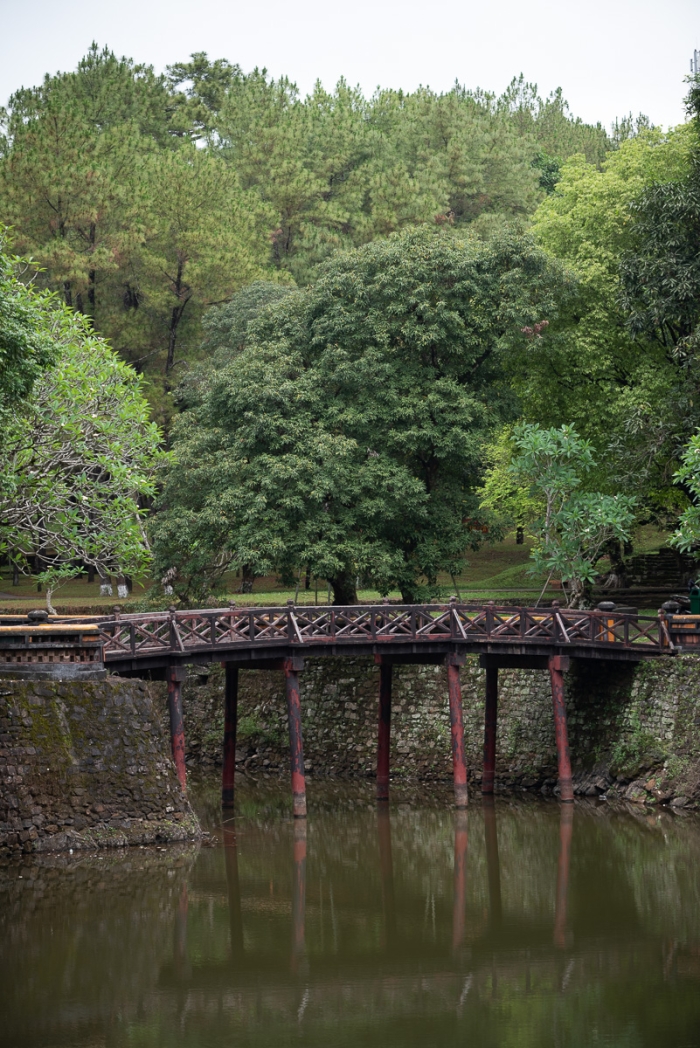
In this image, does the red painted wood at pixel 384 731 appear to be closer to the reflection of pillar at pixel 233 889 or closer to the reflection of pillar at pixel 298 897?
the reflection of pillar at pixel 298 897

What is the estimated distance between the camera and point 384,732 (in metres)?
33.2

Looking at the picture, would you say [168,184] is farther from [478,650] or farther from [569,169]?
[478,650]

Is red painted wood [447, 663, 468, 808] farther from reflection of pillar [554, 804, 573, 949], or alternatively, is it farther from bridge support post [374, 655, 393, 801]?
reflection of pillar [554, 804, 573, 949]

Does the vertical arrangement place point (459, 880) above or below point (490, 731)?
below

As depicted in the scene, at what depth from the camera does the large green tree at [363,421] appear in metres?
36.2

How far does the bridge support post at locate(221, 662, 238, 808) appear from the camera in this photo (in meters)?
32.4

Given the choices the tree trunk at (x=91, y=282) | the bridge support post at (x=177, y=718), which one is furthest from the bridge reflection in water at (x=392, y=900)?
the tree trunk at (x=91, y=282)

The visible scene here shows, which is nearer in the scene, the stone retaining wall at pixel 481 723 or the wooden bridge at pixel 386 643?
the wooden bridge at pixel 386 643

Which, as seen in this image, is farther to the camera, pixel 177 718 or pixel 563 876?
pixel 177 718

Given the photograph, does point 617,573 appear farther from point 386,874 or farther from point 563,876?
point 386,874

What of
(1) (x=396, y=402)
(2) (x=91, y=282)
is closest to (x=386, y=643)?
(1) (x=396, y=402)

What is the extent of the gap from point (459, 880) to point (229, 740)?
9.45 metres

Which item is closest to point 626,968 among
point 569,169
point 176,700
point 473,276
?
point 176,700

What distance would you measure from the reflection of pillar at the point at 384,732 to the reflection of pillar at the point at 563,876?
446 cm
